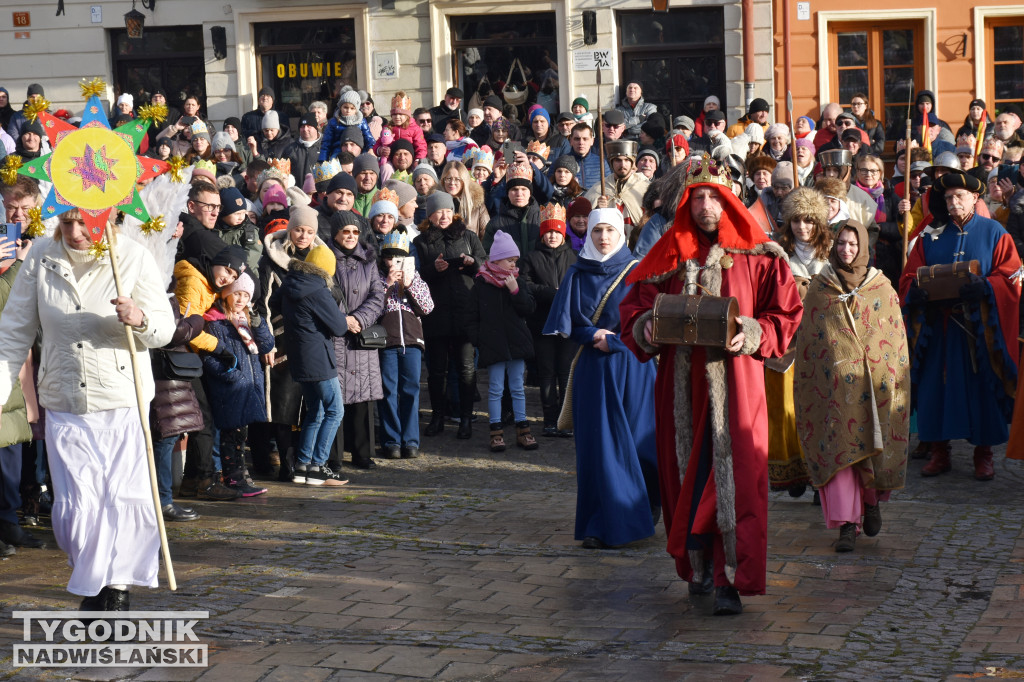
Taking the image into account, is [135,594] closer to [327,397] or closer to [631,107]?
[327,397]

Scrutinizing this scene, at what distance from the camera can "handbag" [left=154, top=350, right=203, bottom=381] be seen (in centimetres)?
835

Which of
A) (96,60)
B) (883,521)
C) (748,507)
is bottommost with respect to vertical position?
(883,521)

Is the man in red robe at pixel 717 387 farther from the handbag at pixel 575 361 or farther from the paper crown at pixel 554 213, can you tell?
the paper crown at pixel 554 213

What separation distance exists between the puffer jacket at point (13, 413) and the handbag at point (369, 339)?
9.34ft

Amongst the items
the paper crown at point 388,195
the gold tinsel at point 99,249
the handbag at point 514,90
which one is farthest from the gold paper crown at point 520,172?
the handbag at point 514,90

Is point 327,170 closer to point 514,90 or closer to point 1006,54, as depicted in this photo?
point 514,90

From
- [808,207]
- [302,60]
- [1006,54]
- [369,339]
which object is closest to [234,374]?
[369,339]

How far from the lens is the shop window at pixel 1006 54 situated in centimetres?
2031

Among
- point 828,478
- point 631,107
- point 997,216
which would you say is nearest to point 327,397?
point 828,478

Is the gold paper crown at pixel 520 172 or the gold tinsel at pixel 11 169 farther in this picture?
the gold paper crown at pixel 520 172

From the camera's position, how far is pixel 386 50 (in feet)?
70.5

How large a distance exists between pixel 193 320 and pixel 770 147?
7650 mm

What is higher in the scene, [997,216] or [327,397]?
[997,216]

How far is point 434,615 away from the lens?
644cm
